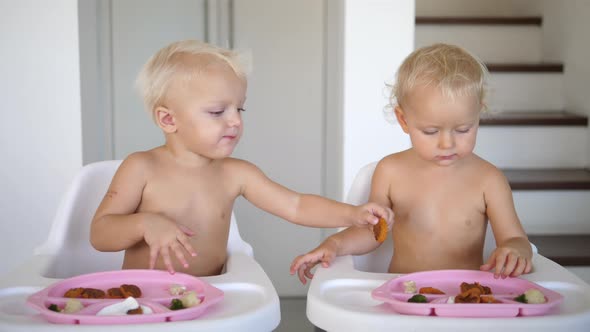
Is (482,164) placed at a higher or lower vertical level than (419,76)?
lower

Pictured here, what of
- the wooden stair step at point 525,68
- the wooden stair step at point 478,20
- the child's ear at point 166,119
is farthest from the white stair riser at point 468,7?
the child's ear at point 166,119

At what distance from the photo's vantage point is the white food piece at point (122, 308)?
1.07m

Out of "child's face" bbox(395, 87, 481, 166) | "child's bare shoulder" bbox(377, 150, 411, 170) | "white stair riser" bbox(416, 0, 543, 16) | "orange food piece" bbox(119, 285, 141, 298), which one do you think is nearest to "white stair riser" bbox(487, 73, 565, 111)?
"white stair riser" bbox(416, 0, 543, 16)

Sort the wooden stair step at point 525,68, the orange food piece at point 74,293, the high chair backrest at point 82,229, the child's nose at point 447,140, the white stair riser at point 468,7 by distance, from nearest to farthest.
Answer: the orange food piece at point 74,293, the child's nose at point 447,140, the high chair backrest at point 82,229, the wooden stair step at point 525,68, the white stair riser at point 468,7

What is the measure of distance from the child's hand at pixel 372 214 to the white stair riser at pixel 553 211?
1.58 meters

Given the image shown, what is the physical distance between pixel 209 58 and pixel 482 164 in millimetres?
571

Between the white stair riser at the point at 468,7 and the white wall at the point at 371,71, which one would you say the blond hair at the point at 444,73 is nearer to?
the white wall at the point at 371,71

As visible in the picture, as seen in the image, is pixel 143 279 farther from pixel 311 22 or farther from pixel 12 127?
pixel 311 22

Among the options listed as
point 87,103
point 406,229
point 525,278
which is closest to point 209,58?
point 406,229

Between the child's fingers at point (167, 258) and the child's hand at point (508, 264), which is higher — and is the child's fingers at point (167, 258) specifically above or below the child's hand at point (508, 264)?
above

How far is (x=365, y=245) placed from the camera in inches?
61.0

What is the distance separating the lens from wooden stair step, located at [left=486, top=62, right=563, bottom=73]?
3.35 meters

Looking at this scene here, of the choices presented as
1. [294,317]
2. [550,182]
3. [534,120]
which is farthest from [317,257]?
[534,120]

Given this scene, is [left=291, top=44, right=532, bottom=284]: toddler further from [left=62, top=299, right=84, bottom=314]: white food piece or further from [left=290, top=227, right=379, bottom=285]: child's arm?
[left=62, top=299, right=84, bottom=314]: white food piece
